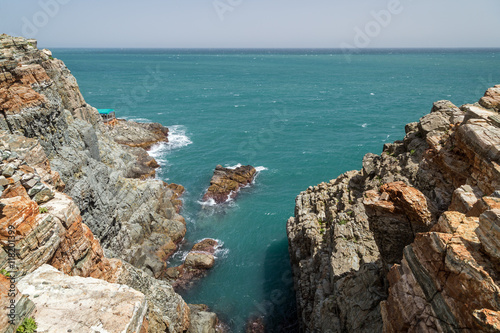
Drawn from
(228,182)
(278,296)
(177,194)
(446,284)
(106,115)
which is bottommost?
(278,296)

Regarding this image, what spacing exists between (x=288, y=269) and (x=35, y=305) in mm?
32243

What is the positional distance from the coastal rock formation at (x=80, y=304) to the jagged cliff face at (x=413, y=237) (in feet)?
44.9

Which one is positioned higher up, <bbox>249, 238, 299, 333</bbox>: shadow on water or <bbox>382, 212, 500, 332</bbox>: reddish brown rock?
<bbox>382, 212, 500, 332</bbox>: reddish brown rock

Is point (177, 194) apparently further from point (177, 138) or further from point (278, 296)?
point (177, 138)

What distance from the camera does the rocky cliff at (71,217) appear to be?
1623 cm

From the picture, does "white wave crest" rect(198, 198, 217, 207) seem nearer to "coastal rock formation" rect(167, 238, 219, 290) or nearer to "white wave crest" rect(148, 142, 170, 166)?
"coastal rock formation" rect(167, 238, 219, 290)

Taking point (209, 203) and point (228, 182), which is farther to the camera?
point (228, 182)

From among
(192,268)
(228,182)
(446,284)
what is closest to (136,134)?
(228,182)

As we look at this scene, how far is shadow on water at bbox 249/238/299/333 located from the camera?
34.4 metres

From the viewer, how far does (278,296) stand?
1507 inches

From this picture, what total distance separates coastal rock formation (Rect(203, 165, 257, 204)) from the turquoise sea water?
2.09 meters

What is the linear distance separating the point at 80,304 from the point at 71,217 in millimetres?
6912

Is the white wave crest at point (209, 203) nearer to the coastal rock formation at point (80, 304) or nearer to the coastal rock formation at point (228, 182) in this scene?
the coastal rock formation at point (228, 182)

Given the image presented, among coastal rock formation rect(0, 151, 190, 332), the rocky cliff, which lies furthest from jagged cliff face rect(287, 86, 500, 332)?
coastal rock formation rect(0, 151, 190, 332)
